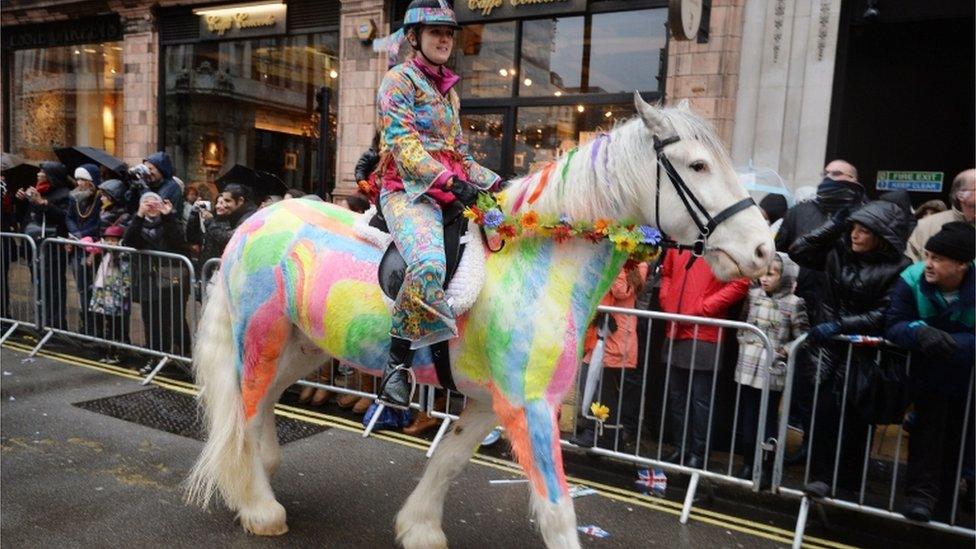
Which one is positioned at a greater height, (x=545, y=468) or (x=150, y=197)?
(x=150, y=197)

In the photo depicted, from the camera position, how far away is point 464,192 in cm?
331

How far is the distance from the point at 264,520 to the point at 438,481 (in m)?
1.04

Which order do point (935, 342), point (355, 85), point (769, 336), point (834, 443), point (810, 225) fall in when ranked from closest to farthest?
point (935, 342)
point (834, 443)
point (769, 336)
point (810, 225)
point (355, 85)

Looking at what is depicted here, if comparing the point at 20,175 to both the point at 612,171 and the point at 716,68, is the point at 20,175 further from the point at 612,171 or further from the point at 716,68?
the point at 612,171

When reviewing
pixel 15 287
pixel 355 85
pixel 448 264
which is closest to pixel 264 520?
pixel 448 264

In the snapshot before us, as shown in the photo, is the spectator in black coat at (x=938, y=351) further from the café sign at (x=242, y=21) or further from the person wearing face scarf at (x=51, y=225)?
the café sign at (x=242, y=21)

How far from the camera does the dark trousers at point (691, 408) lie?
5.26m

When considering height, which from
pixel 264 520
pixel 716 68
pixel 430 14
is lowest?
pixel 264 520

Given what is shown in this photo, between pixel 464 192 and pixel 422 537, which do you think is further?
pixel 422 537

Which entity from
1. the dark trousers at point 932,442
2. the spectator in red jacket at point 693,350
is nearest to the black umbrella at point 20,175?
the spectator in red jacket at point 693,350

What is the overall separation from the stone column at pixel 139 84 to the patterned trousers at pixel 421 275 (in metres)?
13.0

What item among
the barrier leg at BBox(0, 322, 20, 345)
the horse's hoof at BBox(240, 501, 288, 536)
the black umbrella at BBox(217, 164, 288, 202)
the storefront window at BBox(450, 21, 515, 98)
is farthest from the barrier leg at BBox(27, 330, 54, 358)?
the storefront window at BBox(450, 21, 515, 98)

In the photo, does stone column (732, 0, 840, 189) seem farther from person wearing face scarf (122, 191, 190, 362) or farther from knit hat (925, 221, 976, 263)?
person wearing face scarf (122, 191, 190, 362)

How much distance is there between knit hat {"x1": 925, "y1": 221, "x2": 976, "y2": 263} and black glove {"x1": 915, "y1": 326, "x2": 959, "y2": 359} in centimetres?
43
